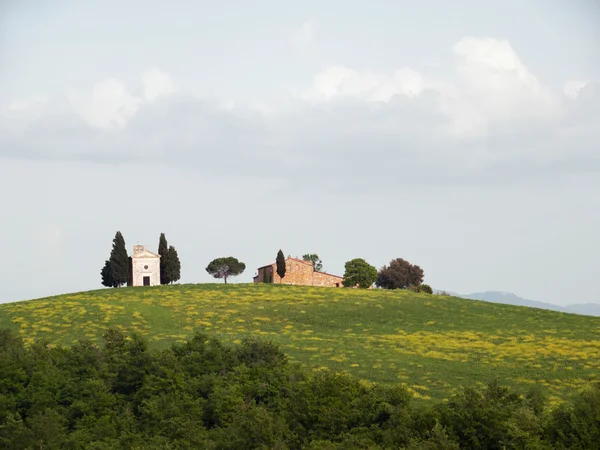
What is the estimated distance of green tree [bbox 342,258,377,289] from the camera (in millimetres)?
118250

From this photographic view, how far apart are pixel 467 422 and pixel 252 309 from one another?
51.0 metres

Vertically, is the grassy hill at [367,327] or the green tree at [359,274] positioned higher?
the green tree at [359,274]

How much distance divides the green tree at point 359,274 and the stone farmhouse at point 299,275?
18.5 ft

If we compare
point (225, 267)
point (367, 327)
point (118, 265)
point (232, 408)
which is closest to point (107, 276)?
point (118, 265)

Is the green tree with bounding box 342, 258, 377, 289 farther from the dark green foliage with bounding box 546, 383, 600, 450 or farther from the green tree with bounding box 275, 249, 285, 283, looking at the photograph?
the dark green foliage with bounding box 546, 383, 600, 450

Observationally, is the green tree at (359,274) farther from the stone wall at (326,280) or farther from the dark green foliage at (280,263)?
the dark green foliage at (280,263)

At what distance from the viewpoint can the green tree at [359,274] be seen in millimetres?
118250

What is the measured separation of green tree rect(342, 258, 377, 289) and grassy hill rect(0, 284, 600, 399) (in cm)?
1156

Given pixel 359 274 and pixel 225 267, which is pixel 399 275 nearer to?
pixel 359 274

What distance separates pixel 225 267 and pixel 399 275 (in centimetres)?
3178

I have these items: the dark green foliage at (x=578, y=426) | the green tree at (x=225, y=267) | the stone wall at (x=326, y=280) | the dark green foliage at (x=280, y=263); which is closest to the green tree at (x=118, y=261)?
the green tree at (x=225, y=267)

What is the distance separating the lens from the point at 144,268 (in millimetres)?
113000

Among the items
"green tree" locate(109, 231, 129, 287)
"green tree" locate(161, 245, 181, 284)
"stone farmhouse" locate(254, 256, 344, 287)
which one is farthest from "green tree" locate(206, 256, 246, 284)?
"green tree" locate(109, 231, 129, 287)

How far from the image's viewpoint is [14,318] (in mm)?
87625
